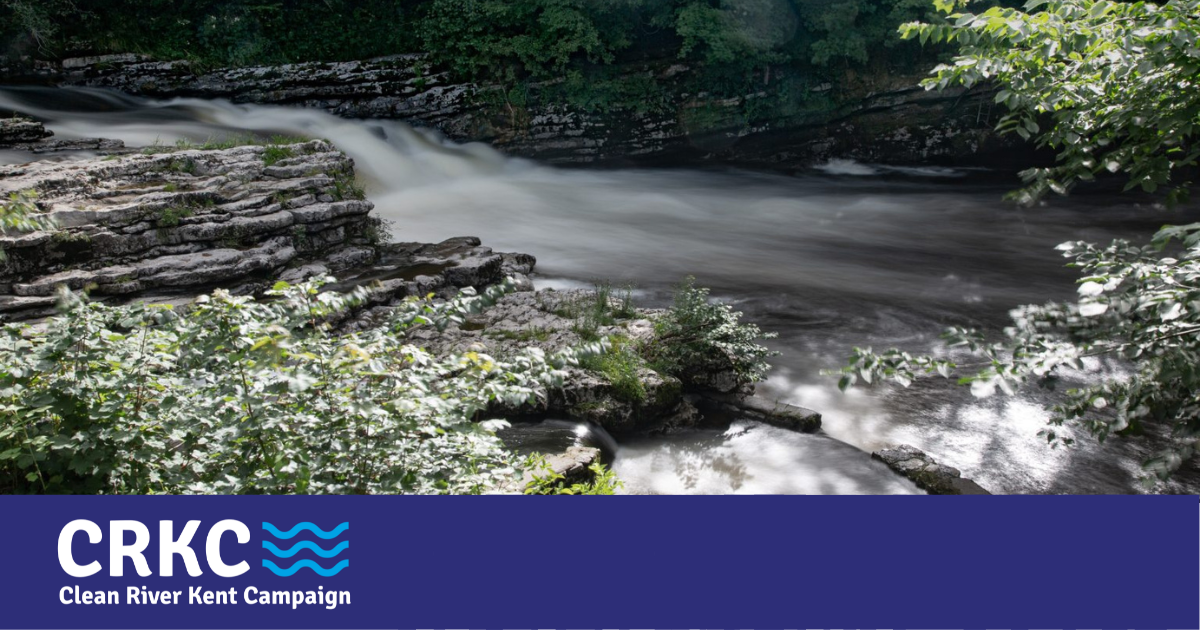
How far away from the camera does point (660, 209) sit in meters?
13.8

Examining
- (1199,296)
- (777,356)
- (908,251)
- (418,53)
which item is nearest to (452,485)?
(1199,296)

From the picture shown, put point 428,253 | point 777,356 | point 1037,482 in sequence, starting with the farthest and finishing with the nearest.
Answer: point 428,253 → point 777,356 → point 1037,482

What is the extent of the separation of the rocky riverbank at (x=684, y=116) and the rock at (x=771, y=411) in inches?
388

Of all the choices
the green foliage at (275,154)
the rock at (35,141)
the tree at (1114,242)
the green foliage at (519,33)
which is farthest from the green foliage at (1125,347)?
the green foliage at (519,33)

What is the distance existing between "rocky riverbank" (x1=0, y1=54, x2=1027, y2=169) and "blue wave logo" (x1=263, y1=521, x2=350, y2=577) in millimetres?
13636

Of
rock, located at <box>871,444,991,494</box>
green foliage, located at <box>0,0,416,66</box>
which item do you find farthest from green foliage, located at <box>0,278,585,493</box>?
green foliage, located at <box>0,0,416,66</box>

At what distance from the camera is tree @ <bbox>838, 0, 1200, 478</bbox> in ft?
9.05

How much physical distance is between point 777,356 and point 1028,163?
1063cm

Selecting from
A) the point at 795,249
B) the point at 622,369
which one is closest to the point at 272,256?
the point at 622,369

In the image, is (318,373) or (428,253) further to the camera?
(428,253)

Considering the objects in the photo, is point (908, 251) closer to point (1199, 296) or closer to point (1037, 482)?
point (1037, 482)

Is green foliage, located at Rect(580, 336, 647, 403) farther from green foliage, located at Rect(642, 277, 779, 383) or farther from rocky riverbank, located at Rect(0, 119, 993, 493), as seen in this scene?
green foliage, located at Rect(642, 277, 779, 383)

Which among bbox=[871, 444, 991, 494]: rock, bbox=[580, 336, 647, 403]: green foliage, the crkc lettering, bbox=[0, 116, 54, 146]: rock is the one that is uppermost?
bbox=[0, 116, 54, 146]: rock

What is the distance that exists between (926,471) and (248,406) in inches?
203
